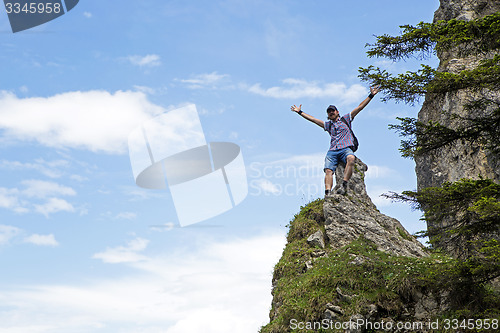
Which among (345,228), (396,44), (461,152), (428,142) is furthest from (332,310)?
(461,152)

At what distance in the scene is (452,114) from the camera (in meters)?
9.94

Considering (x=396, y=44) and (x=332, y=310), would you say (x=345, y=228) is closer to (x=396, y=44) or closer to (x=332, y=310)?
(x=332, y=310)

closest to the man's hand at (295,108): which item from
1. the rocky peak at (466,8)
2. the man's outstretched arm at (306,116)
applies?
the man's outstretched arm at (306,116)

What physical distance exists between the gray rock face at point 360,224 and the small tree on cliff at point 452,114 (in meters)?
3.61

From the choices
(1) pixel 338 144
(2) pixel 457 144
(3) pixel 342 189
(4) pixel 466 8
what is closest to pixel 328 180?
(3) pixel 342 189

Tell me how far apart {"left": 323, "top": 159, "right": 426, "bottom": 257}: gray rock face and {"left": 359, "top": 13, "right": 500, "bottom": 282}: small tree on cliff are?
3.61 metres

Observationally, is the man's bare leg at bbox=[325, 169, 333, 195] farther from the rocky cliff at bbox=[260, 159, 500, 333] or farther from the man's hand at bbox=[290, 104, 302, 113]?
the man's hand at bbox=[290, 104, 302, 113]

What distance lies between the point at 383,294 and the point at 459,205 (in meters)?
2.85

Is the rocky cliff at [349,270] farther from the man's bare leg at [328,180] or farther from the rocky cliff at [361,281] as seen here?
the man's bare leg at [328,180]

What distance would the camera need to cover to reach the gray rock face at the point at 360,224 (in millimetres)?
13844

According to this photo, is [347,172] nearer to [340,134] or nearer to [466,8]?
[340,134]

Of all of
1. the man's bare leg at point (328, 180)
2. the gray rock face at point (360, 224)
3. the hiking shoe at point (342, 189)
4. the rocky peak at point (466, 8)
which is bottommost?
the gray rock face at point (360, 224)

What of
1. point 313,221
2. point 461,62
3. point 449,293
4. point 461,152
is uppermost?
point 461,62

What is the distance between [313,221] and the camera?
15.2 metres
